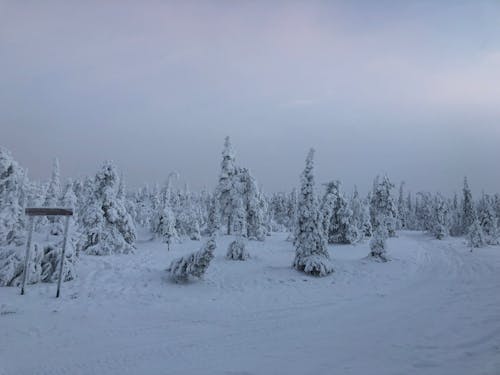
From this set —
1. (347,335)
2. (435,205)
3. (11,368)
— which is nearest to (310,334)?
(347,335)

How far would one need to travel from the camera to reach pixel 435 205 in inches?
2847

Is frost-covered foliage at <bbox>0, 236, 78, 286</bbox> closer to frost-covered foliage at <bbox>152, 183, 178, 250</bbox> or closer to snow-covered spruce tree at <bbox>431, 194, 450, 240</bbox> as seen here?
frost-covered foliage at <bbox>152, 183, 178, 250</bbox>

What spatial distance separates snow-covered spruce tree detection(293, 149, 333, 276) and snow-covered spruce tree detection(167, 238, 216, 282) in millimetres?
6680

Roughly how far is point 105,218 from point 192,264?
15875mm

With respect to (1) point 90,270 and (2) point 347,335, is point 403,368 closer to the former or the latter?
(2) point 347,335

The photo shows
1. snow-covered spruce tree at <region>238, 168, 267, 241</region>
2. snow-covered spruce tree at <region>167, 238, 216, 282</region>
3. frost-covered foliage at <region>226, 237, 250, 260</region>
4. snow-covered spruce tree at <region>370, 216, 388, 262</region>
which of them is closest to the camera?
snow-covered spruce tree at <region>167, 238, 216, 282</region>

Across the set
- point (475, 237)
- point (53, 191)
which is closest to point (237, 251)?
point (475, 237)

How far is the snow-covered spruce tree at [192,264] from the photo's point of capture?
17.5 meters

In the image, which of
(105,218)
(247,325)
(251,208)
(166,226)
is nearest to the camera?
(247,325)

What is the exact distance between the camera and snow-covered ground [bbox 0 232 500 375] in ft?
24.6

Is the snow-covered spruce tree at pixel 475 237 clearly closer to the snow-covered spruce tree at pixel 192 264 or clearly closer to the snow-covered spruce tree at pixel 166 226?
the snow-covered spruce tree at pixel 166 226

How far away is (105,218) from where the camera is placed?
30.0 metres

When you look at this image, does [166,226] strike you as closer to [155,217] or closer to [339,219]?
[155,217]

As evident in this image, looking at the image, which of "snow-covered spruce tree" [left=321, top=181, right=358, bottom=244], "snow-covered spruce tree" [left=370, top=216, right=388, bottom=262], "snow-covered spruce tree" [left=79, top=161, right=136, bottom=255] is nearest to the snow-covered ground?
"snow-covered spruce tree" [left=370, top=216, right=388, bottom=262]
